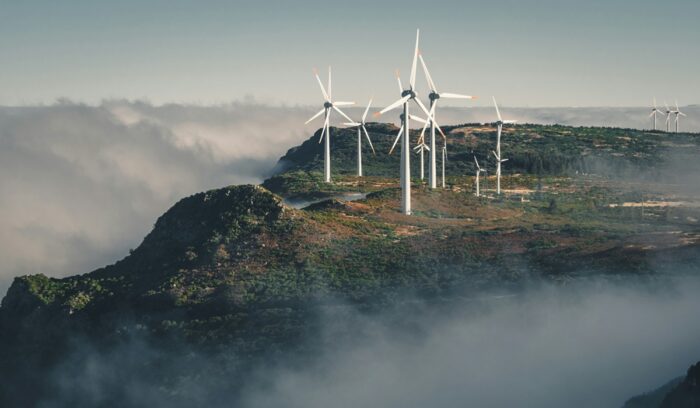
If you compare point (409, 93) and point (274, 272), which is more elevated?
point (409, 93)

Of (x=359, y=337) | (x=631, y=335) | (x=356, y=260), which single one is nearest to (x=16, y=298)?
(x=356, y=260)

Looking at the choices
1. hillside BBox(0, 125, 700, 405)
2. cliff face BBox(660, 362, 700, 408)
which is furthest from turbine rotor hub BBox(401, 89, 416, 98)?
cliff face BBox(660, 362, 700, 408)

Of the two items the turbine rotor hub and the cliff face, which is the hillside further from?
the cliff face

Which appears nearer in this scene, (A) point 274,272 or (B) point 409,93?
(A) point 274,272

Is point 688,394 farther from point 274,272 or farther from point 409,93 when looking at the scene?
point 409,93

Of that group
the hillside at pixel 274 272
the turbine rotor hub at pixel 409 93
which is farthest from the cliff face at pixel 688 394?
the turbine rotor hub at pixel 409 93

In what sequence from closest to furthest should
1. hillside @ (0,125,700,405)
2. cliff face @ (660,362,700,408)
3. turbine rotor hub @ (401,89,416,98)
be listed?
cliff face @ (660,362,700,408), hillside @ (0,125,700,405), turbine rotor hub @ (401,89,416,98)

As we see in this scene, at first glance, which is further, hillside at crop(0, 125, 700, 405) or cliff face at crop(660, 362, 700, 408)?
hillside at crop(0, 125, 700, 405)

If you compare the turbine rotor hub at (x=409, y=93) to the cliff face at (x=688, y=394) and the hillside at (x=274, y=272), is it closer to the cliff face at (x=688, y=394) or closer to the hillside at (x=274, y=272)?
the hillside at (x=274, y=272)

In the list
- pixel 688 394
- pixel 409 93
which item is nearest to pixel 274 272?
pixel 409 93

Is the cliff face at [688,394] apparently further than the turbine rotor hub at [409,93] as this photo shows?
No

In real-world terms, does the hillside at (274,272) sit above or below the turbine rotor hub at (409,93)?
below
